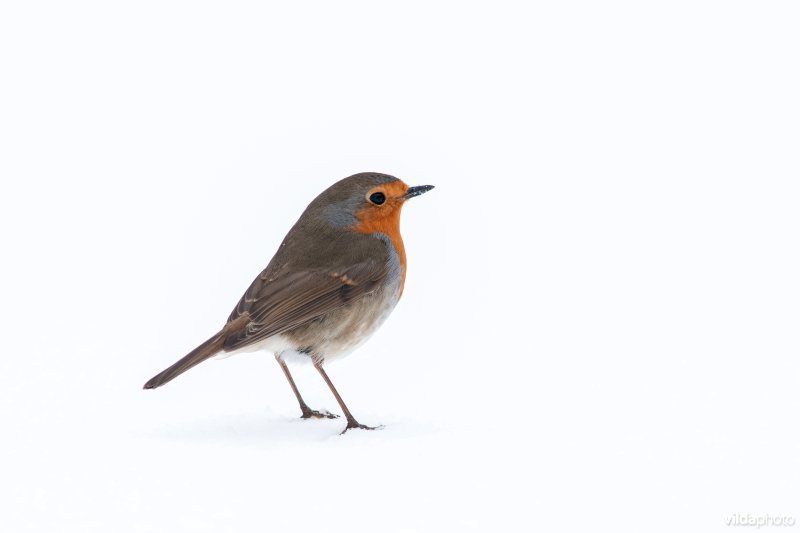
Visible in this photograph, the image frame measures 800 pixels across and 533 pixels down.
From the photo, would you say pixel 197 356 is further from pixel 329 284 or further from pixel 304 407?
pixel 304 407

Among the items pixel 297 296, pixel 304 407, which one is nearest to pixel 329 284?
pixel 297 296

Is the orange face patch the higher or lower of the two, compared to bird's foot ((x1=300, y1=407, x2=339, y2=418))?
higher

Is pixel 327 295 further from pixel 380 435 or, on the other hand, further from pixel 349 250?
pixel 380 435

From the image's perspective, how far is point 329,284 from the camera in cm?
584

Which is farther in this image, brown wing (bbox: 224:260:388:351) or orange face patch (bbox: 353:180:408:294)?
orange face patch (bbox: 353:180:408:294)

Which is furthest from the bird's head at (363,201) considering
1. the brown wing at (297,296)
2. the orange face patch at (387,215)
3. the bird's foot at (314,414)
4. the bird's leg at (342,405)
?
the bird's foot at (314,414)

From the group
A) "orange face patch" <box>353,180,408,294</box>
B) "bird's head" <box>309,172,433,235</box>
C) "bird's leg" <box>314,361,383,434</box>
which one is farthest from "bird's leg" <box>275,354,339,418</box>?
"bird's head" <box>309,172,433,235</box>

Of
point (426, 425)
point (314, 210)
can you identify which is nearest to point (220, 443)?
point (426, 425)

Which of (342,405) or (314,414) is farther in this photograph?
(314,414)

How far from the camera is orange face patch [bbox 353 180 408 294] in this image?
6.18 m

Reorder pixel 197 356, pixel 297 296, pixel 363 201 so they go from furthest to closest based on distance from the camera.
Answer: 1. pixel 363 201
2. pixel 297 296
3. pixel 197 356

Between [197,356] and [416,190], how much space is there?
1961 millimetres

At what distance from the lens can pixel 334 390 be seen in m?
5.89

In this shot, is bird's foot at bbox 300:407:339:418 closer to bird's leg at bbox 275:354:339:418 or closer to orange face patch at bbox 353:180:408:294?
bird's leg at bbox 275:354:339:418
